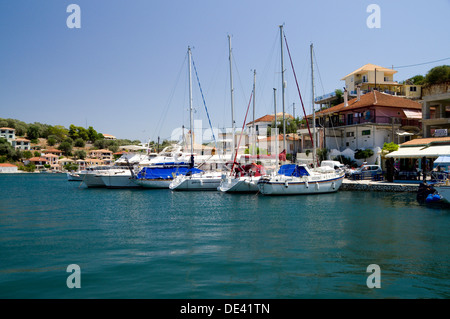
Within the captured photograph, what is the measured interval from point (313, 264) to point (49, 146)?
158 metres

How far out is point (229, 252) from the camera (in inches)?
504

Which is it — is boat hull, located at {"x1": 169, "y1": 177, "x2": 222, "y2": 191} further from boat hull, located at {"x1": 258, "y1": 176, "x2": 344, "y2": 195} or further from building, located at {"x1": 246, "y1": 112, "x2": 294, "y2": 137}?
building, located at {"x1": 246, "y1": 112, "x2": 294, "y2": 137}

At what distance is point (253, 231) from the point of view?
16.5m

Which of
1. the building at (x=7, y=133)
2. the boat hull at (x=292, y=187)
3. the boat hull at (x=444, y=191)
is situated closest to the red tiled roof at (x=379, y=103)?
the boat hull at (x=292, y=187)

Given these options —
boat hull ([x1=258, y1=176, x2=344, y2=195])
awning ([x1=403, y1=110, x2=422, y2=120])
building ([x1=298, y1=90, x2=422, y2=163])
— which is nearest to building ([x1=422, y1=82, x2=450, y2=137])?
building ([x1=298, y1=90, x2=422, y2=163])

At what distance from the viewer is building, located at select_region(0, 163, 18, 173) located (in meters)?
109

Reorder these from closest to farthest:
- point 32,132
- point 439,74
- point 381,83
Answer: point 439,74 → point 381,83 → point 32,132

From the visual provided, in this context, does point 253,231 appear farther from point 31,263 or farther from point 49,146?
point 49,146

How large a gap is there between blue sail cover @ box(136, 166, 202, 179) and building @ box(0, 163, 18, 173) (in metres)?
A: 89.9

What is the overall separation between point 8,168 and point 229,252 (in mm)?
120856

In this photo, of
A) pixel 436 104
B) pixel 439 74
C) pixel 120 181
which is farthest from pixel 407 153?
pixel 120 181

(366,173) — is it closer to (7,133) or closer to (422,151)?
(422,151)
